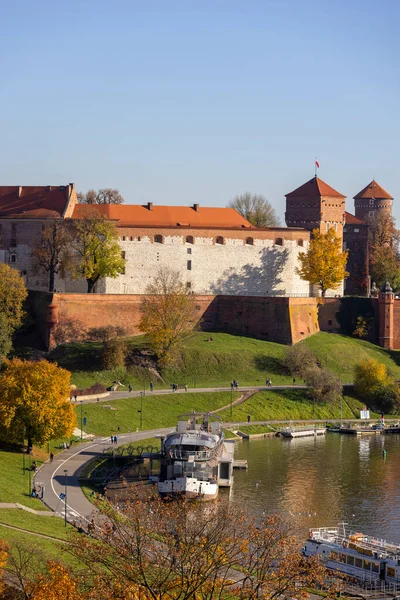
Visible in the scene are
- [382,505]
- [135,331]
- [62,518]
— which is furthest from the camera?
[135,331]

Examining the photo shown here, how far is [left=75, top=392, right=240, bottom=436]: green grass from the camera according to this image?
67188mm

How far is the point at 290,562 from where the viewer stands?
31094 mm

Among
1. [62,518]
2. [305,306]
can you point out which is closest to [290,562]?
[62,518]

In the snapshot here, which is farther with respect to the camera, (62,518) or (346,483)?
(346,483)

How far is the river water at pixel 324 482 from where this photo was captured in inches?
2008

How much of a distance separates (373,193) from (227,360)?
51692 millimetres

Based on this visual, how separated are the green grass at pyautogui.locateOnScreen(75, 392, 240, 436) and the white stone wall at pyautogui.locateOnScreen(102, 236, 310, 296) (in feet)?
59.9

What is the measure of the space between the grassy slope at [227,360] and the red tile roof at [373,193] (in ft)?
131

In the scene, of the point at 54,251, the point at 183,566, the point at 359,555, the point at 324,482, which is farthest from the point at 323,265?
the point at 183,566

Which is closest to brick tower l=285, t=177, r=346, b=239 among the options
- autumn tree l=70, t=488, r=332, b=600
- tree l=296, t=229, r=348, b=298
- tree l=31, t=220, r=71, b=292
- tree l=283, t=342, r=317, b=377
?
tree l=296, t=229, r=348, b=298

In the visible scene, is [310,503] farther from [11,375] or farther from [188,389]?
[188,389]

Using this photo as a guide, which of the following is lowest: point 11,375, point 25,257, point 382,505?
point 382,505

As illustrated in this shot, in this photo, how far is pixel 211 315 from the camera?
9062 centimetres

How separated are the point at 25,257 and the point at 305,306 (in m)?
23.4
